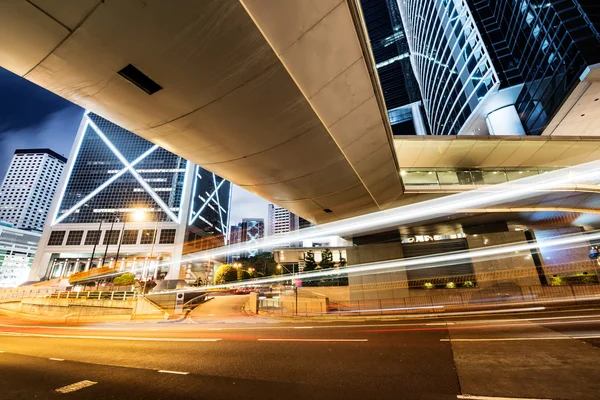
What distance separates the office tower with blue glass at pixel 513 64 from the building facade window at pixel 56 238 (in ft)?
364

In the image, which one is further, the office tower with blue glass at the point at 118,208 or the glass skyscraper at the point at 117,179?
the glass skyscraper at the point at 117,179

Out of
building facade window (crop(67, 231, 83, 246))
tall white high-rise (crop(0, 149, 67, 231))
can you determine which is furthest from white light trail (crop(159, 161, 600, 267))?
tall white high-rise (crop(0, 149, 67, 231))

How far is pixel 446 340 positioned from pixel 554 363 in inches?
121

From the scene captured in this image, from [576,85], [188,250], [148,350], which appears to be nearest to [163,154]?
[188,250]

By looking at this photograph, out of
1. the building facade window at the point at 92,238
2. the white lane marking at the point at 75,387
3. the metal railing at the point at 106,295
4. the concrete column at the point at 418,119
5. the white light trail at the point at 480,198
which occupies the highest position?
the concrete column at the point at 418,119

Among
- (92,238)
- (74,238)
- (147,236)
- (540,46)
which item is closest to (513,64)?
(540,46)

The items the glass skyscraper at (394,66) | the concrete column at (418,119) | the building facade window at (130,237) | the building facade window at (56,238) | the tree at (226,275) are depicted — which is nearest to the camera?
the tree at (226,275)

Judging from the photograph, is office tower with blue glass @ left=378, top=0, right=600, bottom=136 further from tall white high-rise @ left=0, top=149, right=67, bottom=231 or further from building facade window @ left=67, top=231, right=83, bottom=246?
Result: tall white high-rise @ left=0, top=149, right=67, bottom=231

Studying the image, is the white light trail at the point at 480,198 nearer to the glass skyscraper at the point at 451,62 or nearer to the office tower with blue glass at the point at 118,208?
the glass skyscraper at the point at 451,62

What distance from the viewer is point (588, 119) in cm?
2953

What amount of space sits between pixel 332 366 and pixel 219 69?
23.3ft

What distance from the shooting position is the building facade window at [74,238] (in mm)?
74312

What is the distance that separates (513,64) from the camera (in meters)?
40.2

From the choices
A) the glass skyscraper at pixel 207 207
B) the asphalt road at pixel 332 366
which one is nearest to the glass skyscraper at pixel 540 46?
the asphalt road at pixel 332 366
